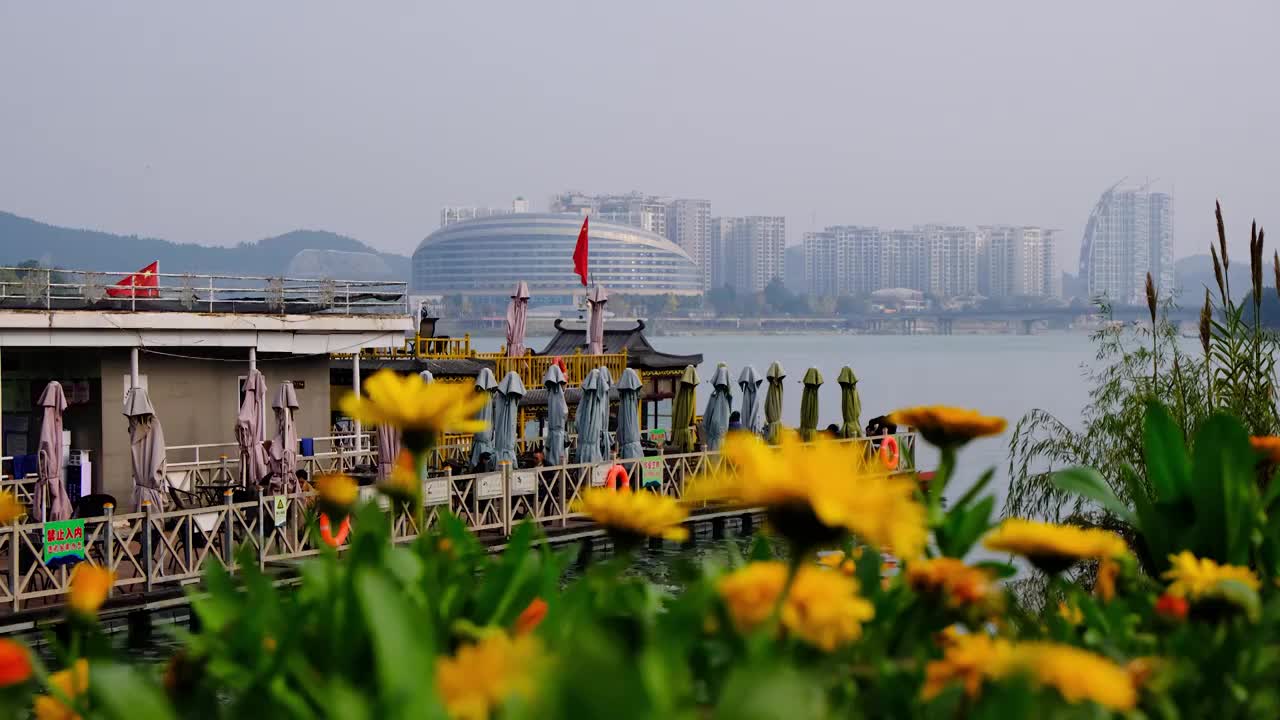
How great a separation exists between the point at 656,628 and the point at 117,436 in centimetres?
1688

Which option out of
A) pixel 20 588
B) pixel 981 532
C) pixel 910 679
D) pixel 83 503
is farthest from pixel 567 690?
pixel 83 503

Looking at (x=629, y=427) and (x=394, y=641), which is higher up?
(x=394, y=641)

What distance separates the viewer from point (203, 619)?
2051 mm

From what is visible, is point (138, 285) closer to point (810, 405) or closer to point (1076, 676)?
point (810, 405)

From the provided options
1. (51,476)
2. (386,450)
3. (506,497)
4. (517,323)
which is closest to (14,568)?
(51,476)

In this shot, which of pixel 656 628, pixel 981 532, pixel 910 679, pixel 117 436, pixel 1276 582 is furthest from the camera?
pixel 117 436

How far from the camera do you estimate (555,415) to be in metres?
18.6

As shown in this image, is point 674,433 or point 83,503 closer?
point 83,503

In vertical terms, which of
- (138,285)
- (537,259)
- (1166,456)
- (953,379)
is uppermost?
(537,259)

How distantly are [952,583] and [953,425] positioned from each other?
0.30 m

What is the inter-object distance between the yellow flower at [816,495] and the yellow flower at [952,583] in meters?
0.33

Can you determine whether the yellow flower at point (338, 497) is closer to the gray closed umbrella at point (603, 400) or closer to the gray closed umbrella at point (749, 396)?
the gray closed umbrella at point (603, 400)

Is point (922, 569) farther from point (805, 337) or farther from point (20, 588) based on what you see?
point (805, 337)

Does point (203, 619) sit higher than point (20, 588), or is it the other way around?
point (203, 619)
